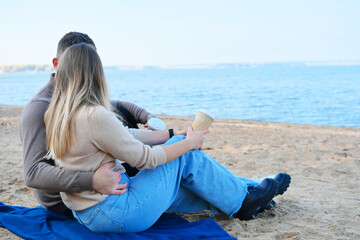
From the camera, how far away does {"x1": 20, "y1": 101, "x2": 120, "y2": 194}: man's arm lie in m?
2.02

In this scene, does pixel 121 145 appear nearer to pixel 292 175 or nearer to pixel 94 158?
pixel 94 158

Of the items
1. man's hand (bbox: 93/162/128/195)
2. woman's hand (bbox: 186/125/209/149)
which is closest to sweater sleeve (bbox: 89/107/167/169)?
man's hand (bbox: 93/162/128/195)

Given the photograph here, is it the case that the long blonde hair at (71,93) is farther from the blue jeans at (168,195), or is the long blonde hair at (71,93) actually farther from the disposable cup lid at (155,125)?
the disposable cup lid at (155,125)

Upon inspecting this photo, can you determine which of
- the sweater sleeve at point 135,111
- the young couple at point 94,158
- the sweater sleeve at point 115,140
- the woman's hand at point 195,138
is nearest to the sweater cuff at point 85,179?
the young couple at point 94,158

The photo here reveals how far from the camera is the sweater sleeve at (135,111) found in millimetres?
3754

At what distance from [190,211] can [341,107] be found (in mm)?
18025

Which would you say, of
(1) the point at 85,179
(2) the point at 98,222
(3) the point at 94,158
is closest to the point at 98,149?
(3) the point at 94,158

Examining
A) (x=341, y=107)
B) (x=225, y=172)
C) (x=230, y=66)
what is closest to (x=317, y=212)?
(x=225, y=172)

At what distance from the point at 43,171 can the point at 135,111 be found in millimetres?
1820

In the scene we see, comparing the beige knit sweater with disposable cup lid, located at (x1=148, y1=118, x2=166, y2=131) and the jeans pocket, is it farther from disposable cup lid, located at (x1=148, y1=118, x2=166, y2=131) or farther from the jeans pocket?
disposable cup lid, located at (x1=148, y1=118, x2=166, y2=131)

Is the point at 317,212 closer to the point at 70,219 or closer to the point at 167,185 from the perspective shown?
the point at 167,185

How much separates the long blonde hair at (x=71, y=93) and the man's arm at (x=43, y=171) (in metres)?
0.10

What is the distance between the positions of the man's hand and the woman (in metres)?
0.03

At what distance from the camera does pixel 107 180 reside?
6.72 feet
